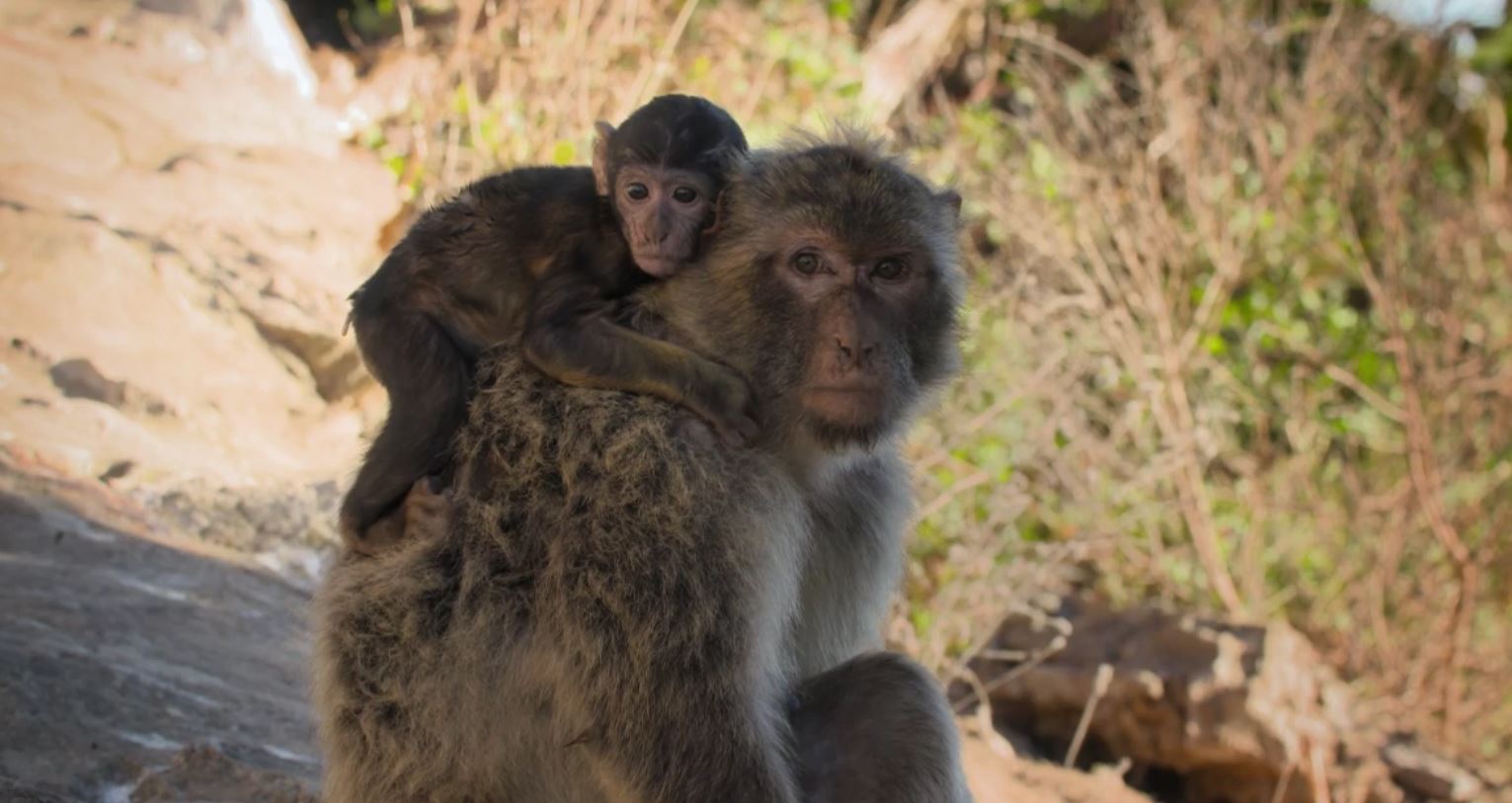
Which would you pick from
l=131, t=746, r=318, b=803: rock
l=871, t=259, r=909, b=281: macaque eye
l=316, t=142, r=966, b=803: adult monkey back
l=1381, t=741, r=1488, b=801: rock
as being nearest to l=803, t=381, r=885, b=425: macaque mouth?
l=316, t=142, r=966, b=803: adult monkey back

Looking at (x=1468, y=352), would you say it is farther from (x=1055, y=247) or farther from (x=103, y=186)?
(x=103, y=186)

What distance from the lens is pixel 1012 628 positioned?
27.8 ft

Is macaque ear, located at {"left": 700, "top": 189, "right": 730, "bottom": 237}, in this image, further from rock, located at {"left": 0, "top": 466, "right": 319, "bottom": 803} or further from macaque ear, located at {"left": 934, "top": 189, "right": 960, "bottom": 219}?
rock, located at {"left": 0, "top": 466, "right": 319, "bottom": 803}

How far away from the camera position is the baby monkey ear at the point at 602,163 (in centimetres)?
391

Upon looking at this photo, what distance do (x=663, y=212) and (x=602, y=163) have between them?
12.6 inches

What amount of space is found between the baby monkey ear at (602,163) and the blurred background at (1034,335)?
7.95ft

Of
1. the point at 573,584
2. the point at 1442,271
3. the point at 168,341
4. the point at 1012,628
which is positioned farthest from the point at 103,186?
the point at 1442,271

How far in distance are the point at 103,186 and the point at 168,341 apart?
154 centimetres

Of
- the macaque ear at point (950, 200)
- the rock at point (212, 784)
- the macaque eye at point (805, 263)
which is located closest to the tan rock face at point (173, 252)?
the rock at point (212, 784)

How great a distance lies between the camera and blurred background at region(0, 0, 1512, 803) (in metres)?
7.12

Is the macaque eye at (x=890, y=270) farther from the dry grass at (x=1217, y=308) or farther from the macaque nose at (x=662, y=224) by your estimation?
the dry grass at (x=1217, y=308)

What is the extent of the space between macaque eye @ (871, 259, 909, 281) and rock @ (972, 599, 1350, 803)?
3.85 m

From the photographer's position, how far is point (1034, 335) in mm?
9586

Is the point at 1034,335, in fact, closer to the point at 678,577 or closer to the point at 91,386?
the point at 91,386
